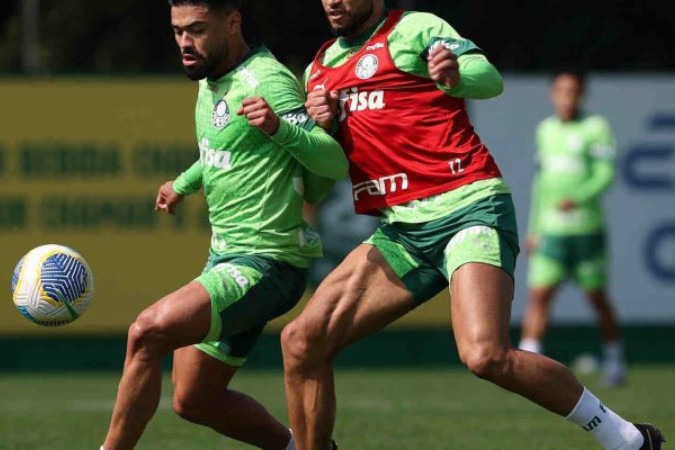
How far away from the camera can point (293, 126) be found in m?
7.73

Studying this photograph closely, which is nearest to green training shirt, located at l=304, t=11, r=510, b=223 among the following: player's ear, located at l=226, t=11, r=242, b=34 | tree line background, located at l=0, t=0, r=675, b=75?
player's ear, located at l=226, t=11, r=242, b=34

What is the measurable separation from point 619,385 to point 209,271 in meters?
7.29

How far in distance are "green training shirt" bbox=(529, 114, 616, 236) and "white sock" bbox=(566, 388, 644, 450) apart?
713cm

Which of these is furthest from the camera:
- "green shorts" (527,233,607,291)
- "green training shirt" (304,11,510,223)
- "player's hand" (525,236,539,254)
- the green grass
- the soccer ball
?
"player's hand" (525,236,539,254)

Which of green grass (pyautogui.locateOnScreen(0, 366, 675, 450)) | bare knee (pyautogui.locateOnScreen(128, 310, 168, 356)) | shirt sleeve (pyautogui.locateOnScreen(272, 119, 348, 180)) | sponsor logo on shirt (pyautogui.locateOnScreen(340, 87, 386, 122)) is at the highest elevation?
sponsor logo on shirt (pyautogui.locateOnScreen(340, 87, 386, 122))

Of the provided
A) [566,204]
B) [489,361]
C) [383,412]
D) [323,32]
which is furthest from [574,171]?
[489,361]

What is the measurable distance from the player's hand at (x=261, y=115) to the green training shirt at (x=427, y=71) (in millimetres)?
715

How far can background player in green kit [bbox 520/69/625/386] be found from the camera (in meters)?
14.8

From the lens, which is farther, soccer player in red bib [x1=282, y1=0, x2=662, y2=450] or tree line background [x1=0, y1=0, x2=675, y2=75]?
tree line background [x1=0, y1=0, x2=675, y2=75]

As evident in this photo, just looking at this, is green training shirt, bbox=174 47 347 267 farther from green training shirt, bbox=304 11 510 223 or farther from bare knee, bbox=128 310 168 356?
bare knee, bbox=128 310 168 356

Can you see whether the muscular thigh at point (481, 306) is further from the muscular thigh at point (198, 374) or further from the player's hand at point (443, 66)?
the muscular thigh at point (198, 374)

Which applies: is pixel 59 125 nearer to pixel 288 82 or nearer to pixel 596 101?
pixel 596 101

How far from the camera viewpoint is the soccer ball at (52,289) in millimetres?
8094

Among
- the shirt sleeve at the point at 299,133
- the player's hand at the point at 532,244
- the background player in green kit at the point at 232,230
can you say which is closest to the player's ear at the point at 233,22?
the background player in green kit at the point at 232,230
